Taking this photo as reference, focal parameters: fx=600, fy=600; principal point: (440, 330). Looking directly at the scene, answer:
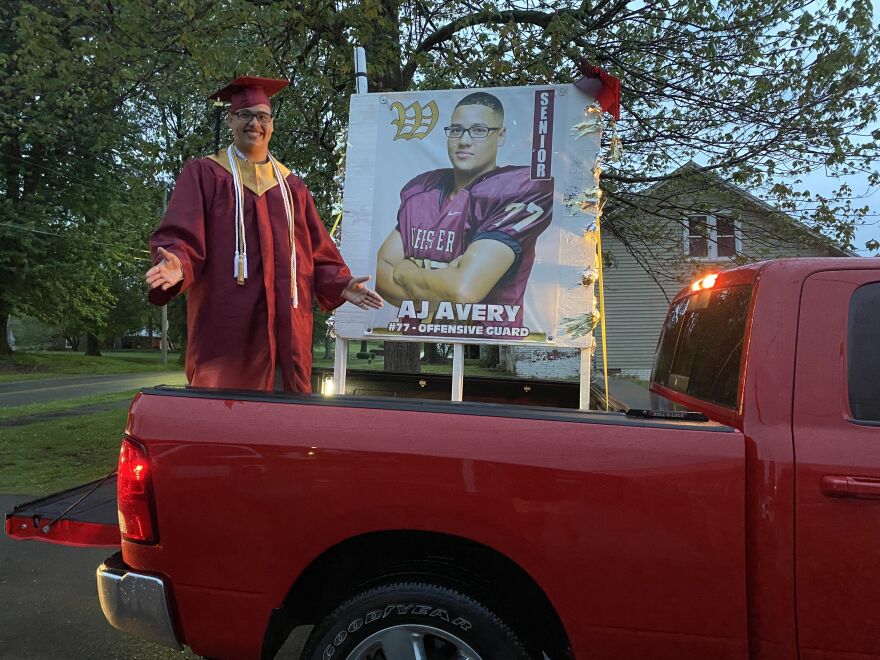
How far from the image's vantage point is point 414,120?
4.14 metres

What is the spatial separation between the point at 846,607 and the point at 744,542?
0.97 ft

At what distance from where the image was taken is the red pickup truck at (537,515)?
1633 mm

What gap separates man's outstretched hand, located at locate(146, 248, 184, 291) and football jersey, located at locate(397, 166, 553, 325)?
181cm

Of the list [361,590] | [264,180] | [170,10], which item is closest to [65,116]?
[170,10]

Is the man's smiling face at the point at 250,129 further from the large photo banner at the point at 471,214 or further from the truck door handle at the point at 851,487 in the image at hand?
the truck door handle at the point at 851,487

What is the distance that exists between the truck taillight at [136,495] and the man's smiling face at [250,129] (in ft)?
5.34

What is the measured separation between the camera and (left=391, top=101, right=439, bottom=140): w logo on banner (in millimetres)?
4105

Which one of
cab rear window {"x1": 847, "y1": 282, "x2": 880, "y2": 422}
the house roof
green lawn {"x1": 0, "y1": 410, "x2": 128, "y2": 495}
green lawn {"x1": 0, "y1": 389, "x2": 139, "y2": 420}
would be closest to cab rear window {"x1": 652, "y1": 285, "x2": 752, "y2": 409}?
cab rear window {"x1": 847, "y1": 282, "x2": 880, "y2": 422}

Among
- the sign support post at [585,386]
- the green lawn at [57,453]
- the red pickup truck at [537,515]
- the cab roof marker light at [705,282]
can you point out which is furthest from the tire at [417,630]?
the green lawn at [57,453]

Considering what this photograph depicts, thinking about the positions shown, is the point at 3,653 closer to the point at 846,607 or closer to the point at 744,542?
the point at 744,542

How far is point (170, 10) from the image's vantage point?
5602 mm

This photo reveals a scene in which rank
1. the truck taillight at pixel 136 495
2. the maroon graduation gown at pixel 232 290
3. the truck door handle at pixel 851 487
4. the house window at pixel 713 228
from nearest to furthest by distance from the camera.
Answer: the truck door handle at pixel 851 487 < the truck taillight at pixel 136 495 < the maroon graduation gown at pixel 232 290 < the house window at pixel 713 228

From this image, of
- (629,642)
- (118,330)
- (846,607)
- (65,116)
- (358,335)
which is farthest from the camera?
(118,330)

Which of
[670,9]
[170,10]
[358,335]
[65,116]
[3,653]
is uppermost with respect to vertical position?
[65,116]
